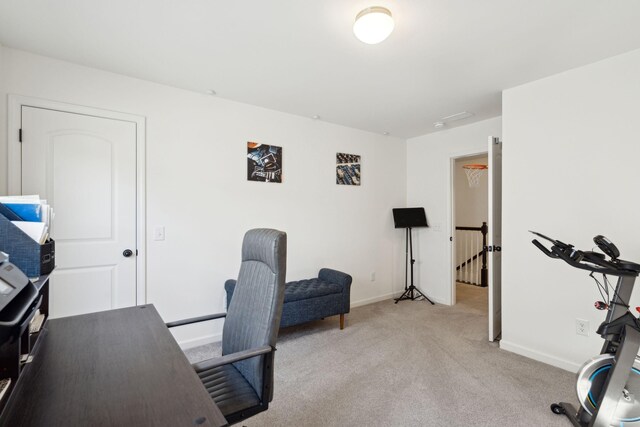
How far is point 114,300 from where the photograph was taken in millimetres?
2549

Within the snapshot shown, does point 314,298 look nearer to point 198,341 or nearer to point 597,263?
point 198,341

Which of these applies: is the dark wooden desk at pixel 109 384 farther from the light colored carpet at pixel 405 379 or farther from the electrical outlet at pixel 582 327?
the electrical outlet at pixel 582 327

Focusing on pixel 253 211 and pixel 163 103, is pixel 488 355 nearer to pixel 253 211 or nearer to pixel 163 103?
pixel 253 211

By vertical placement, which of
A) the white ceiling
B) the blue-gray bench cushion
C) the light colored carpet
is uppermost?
the white ceiling

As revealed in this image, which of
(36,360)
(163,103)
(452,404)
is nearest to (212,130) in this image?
(163,103)

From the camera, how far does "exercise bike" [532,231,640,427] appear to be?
Answer: 5.38 ft

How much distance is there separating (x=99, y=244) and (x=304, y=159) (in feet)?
7.29

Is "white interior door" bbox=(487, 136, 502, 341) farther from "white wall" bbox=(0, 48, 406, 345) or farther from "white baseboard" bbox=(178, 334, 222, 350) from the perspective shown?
"white baseboard" bbox=(178, 334, 222, 350)

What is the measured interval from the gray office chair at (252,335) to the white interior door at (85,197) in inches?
52.7

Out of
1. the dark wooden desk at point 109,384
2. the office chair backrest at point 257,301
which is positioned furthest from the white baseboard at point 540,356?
the dark wooden desk at point 109,384

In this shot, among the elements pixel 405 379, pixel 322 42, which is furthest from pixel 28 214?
pixel 405 379

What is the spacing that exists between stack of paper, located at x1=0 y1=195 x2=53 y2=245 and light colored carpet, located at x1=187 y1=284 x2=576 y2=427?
1518 mm

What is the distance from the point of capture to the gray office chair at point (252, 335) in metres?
1.29

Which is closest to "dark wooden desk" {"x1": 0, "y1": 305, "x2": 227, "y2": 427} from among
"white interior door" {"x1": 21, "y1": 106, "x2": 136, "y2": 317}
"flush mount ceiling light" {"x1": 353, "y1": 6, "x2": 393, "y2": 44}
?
"white interior door" {"x1": 21, "y1": 106, "x2": 136, "y2": 317}
